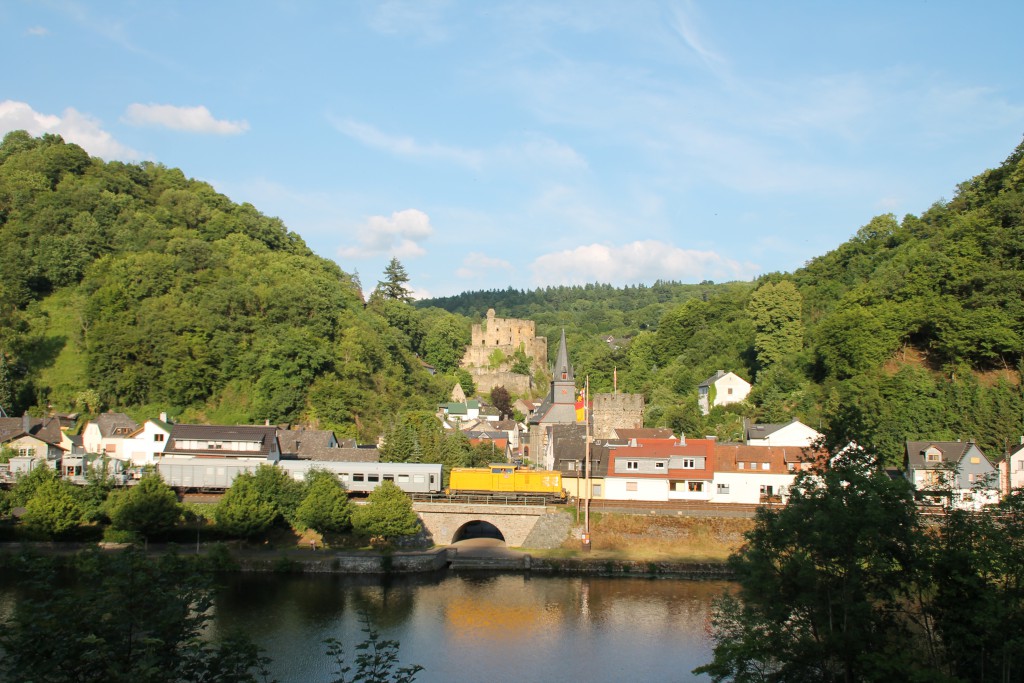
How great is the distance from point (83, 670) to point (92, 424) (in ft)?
138

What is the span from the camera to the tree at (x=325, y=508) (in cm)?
3919

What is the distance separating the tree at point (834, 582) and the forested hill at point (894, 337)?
64.9 feet

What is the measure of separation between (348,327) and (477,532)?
27406 mm

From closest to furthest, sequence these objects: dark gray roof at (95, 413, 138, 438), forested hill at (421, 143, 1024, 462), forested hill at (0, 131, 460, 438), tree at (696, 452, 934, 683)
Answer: tree at (696, 452, 934, 683) → forested hill at (421, 143, 1024, 462) → dark gray roof at (95, 413, 138, 438) → forested hill at (0, 131, 460, 438)

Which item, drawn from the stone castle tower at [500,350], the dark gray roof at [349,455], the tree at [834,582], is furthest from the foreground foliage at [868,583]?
the stone castle tower at [500,350]

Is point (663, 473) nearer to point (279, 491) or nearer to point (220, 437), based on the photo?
point (279, 491)

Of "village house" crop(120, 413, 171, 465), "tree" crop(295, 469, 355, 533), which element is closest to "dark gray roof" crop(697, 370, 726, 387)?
"tree" crop(295, 469, 355, 533)

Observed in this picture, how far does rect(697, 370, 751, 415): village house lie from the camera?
63719mm

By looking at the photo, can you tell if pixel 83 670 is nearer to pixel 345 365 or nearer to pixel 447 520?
pixel 447 520

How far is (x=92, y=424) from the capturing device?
5094cm

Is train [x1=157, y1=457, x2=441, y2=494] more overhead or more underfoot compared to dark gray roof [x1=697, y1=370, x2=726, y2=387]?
more underfoot

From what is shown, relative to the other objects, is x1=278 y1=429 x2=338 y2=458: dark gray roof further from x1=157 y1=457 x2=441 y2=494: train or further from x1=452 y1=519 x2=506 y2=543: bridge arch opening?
x1=452 y1=519 x2=506 y2=543: bridge arch opening

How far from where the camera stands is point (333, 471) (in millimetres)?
44000

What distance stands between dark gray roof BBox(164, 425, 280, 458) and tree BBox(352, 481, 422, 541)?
8.50 meters
